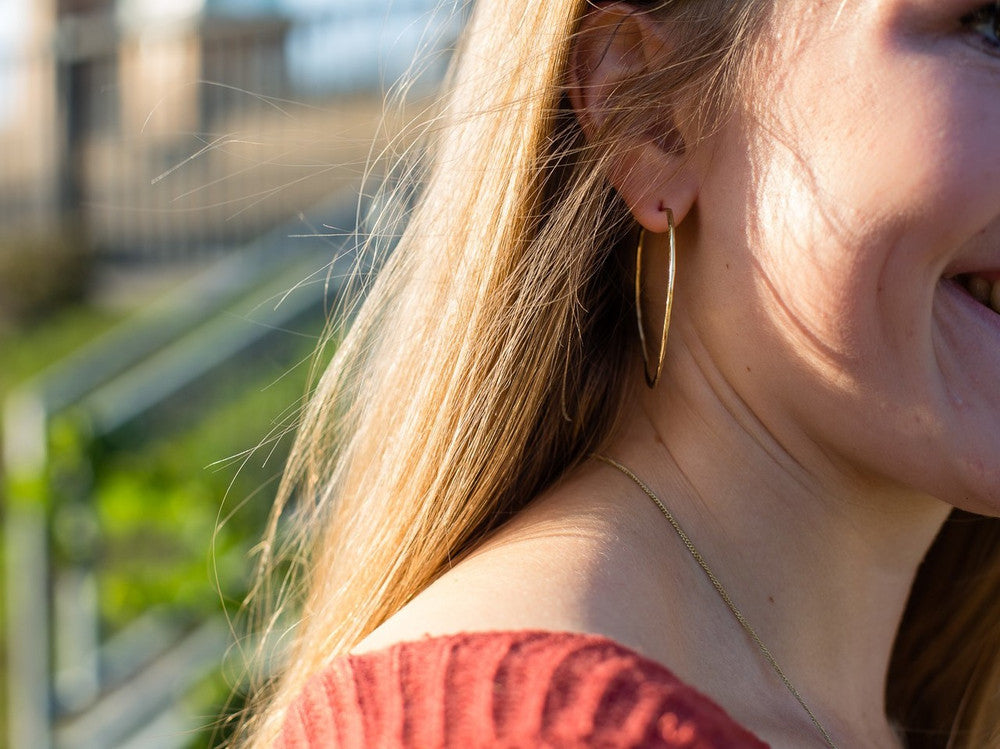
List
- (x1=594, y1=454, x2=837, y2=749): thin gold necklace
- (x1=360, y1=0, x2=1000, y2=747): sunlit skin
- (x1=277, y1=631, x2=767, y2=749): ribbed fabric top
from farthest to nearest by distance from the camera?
(x1=594, y1=454, x2=837, y2=749): thin gold necklace → (x1=360, y1=0, x2=1000, y2=747): sunlit skin → (x1=277, y1=631, x2=767, y2=749): ribbed fabric top

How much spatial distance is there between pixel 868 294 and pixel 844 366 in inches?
3.6

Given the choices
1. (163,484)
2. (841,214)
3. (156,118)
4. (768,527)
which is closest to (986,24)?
(841,214)

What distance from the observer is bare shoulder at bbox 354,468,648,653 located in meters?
1.06

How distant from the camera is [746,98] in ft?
4.27

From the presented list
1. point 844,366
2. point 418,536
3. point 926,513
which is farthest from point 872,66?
point 418,536

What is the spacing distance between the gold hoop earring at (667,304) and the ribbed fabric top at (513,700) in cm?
49

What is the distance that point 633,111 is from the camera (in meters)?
1.36

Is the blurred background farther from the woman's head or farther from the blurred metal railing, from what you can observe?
the woman's head

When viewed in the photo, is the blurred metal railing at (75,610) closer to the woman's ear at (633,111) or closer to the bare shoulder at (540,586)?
the woman's ear at (633,111)

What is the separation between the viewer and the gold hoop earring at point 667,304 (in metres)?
1.34

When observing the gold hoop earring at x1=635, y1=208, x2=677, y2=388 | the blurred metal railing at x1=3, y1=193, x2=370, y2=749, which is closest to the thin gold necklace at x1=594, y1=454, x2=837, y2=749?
the gold hoop earring at x1=635, y1=208, x2=677, y2=388

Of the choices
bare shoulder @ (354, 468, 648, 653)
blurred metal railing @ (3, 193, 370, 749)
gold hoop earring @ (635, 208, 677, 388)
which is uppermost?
gold hoop earring @ (635, 208, 677, 388)

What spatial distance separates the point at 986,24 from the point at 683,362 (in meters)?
0.53

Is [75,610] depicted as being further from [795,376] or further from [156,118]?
[156,118]
